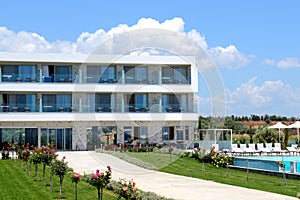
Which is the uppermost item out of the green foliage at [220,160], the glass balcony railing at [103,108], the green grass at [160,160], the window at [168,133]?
the glass balcony railing at [103,108]

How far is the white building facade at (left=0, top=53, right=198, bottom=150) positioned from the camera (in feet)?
126

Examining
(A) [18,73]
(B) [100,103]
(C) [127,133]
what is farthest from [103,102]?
(A) [18,73]

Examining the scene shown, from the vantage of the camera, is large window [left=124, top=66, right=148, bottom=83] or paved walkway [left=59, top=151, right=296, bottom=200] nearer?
paved walkway [left=59, top=151, right=296, bottom=200]

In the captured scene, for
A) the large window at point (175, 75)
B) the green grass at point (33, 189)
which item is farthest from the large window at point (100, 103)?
the green grass at point (33, 189)

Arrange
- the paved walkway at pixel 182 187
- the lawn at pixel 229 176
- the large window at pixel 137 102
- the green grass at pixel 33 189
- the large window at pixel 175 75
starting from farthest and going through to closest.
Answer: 1. the large window at pixel 175 75
2. the large window at pixel 137 102
3. the lawn at pixel 229 176
4. the green grass at pixel 33 189
5. the paved walkway at pixel 182 187

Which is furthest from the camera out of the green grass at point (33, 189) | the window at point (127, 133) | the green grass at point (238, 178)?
the window at point (127, 133)

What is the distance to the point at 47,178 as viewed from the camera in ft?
62.7

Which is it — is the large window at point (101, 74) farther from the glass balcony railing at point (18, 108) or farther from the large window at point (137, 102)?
the glass balcony railing at point (18, 108)

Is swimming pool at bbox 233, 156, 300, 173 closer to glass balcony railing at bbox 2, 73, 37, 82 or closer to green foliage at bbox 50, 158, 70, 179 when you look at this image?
green foliage at bbox 50, 158, 70, 179

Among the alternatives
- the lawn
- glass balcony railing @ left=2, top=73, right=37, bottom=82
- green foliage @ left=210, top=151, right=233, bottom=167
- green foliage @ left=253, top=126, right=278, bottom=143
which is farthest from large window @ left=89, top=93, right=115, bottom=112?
green foliage @ left=210, top=151, right=233, bottom=167

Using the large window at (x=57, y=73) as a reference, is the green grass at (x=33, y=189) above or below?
below

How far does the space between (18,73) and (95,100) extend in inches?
259

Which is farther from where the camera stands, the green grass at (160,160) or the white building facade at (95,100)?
the white building facade at (95,100)

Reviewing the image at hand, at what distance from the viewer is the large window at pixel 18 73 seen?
38.2 metres
